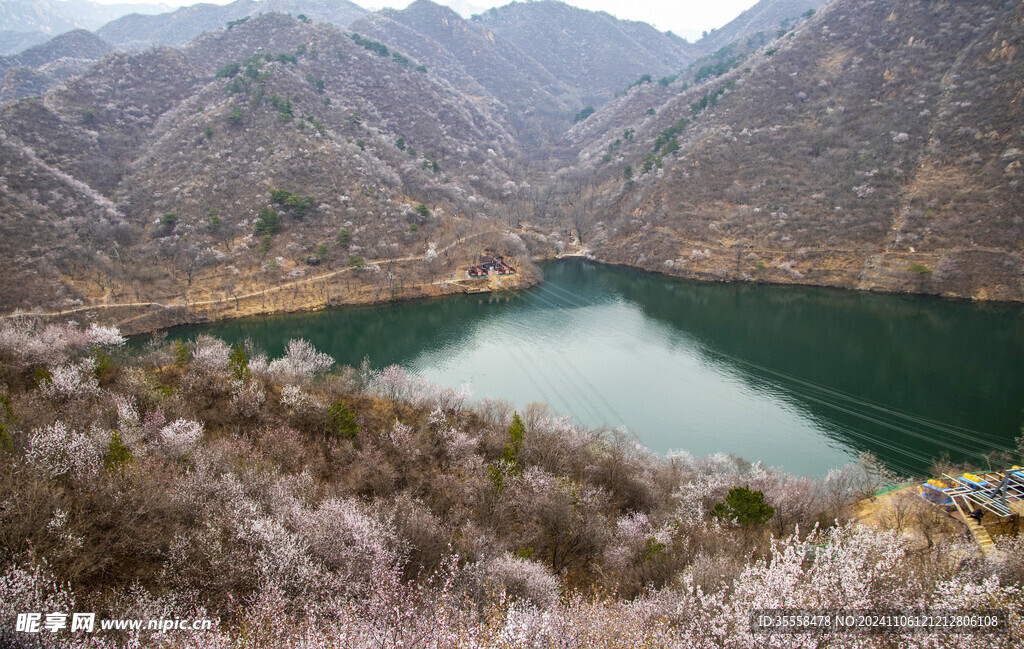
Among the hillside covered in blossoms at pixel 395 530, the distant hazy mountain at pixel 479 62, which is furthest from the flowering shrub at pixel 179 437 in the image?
the distant hazy mountain at pixel 479 62

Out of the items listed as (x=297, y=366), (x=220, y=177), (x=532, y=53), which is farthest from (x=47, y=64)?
(x=532, y=53)

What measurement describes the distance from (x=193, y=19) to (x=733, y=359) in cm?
20320

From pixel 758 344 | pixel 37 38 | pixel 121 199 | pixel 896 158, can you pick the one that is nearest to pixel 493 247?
pixel 758 344

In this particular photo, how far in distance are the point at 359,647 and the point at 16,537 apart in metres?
8.00

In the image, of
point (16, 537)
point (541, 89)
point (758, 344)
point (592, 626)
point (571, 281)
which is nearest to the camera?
point (592, 626)

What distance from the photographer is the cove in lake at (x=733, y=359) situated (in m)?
33.9

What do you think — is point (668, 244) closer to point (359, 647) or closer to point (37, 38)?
point (359, 647)

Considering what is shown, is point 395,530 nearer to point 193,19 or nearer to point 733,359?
point 733,359

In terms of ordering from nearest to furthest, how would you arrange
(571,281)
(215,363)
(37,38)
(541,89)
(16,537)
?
1. (16,537)
2. (215,363)
3. (571,281)
4. (37,38)
5. (541,89)

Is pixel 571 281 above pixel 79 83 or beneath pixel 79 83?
Result: beneath

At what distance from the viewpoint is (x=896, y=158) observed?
71.4m

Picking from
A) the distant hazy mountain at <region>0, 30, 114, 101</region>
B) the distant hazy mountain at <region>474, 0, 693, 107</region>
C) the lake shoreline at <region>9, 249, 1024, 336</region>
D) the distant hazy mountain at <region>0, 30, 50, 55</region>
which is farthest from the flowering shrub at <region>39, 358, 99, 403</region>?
the distant hazy mountain at <region>0, 30, 50, 55</region>

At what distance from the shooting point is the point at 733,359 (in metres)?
47.3

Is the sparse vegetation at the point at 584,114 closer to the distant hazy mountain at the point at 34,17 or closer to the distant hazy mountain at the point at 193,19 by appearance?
the distant hazy mountain at the point at 193,19
